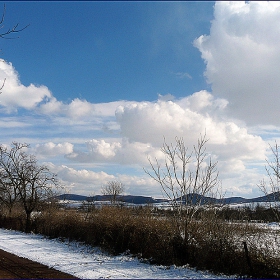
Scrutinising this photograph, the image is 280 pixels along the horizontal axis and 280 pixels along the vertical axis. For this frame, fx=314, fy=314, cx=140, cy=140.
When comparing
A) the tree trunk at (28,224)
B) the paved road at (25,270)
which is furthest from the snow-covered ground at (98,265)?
the tree trunk at (28,224)

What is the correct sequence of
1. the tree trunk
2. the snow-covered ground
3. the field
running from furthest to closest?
the tree trunk
the field
the snow-covered ground

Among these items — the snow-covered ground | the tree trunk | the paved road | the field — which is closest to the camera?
the paved road

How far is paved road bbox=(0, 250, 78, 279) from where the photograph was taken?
35.0 feet

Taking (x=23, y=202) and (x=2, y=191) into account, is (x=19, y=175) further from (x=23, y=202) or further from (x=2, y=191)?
(x=2, y=191)

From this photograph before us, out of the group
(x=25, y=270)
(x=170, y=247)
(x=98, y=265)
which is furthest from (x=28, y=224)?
(x=170, y=247)

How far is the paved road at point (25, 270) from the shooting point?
1066cm

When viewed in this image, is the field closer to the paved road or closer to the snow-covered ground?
the snow-covered ground

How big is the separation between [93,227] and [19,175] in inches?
723

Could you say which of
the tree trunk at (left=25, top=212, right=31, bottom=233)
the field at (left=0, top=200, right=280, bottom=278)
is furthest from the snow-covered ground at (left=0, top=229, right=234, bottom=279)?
the tree trunk at (left=25, top=212, right=31, bottom=233)

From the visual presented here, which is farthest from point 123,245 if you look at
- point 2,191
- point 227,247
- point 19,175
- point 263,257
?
point 2,191

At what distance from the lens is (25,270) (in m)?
11.6

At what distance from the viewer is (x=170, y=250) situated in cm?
1357

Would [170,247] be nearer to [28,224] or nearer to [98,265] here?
[98,265]

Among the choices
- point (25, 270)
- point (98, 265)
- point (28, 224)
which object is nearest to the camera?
point (25, 270)
